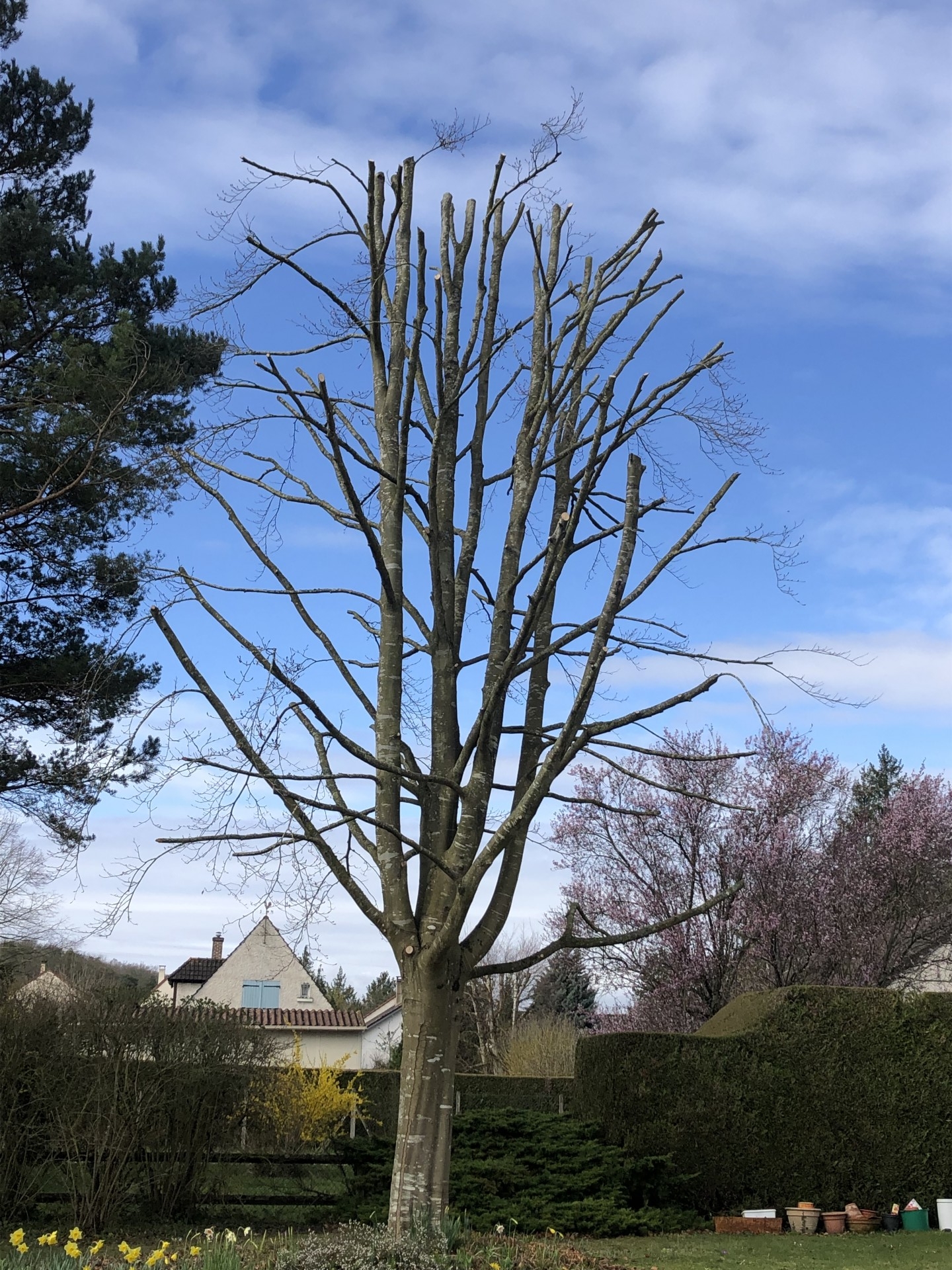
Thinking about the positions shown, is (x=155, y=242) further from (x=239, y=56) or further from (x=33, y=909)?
(x=33, y=909)

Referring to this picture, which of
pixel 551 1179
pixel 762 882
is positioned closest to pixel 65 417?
pixel 551 1179

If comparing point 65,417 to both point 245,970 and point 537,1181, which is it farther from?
A: point 245,970

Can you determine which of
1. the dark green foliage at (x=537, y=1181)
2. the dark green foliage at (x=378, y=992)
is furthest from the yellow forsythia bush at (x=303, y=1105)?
the dark green foliage at (x=378, y=992)

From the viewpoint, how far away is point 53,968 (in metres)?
21.9

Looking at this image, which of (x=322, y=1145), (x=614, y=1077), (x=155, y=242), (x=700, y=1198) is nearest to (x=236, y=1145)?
(x=322, y=1145)

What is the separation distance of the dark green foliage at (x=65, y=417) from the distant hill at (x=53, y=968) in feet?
5.12

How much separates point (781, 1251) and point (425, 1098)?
5583 mm

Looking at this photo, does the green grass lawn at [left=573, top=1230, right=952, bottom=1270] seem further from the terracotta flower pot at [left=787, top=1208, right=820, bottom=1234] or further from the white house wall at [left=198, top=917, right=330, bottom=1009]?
the white house wall at [left=198, top=917, right=330, bottom=1009]

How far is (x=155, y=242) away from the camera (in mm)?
13039

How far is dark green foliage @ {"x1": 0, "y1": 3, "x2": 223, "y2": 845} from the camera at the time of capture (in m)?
11.3

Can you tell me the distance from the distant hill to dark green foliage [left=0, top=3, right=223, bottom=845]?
1560mm

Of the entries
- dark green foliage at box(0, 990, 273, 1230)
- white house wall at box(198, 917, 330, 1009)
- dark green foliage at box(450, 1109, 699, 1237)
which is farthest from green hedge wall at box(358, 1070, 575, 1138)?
white house wall at box(198, 917, 330, 1009)

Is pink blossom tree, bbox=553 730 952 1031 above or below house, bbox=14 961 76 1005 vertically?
above

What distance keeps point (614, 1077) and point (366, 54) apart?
414 inches
